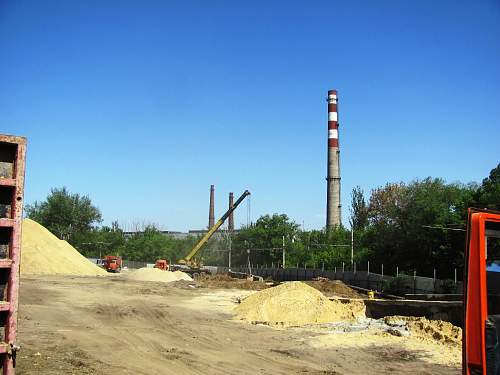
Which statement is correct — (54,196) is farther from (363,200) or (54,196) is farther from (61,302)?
(61,302)

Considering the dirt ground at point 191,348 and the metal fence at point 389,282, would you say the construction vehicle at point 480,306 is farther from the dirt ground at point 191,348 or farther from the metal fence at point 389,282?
the metal fence at point 389,282

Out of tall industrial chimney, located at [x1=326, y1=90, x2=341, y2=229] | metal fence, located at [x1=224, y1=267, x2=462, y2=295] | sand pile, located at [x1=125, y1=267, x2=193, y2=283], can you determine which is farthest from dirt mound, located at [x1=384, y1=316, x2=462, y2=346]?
tall industrial chimney, located at [x1=326, y1=90, x2=341, y2=229]

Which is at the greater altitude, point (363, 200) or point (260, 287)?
point (363, 200)

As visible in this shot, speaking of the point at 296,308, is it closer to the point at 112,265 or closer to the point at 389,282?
the point at 389,282

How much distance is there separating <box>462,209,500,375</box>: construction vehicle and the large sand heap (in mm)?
14817

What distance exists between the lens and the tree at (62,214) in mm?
99750

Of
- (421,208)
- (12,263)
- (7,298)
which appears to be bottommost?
(7,298)

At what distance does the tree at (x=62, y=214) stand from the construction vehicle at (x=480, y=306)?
101900 mm

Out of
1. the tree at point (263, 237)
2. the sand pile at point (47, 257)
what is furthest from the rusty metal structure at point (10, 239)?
the tree at point (263, 237)

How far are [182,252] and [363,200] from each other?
120 feet

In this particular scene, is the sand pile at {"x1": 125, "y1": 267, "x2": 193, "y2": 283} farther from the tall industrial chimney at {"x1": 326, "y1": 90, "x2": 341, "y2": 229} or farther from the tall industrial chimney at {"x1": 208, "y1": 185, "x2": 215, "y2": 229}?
the tall industrial chimney at {"x1": 208, "y1": 185, "x2": 215, "y2": 229}

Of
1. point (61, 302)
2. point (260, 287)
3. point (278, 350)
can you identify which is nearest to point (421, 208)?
point (260, 287)

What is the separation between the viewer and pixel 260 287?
40.2 meters

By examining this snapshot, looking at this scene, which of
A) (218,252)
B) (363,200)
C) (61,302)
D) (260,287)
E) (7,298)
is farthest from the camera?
(218,252)
